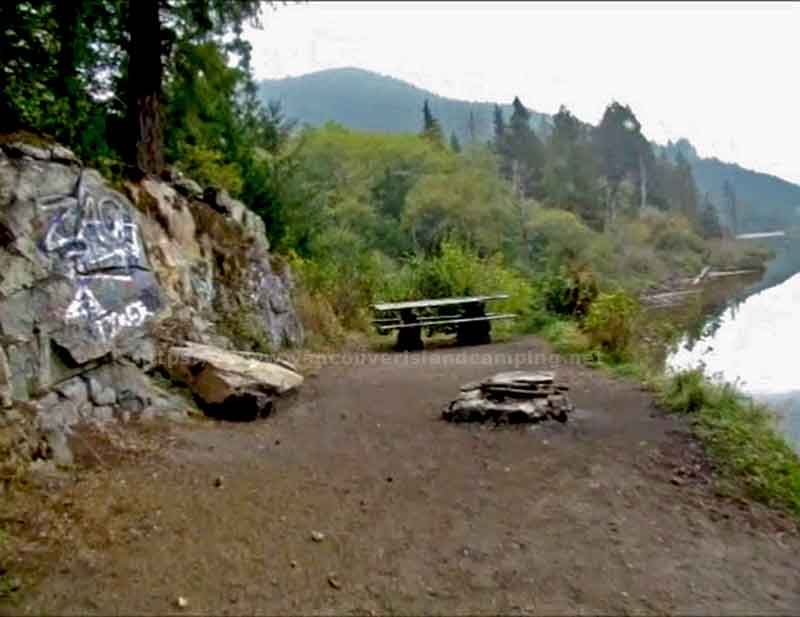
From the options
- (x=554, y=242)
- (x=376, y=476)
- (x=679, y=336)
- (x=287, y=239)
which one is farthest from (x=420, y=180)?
(x=376, y=476)

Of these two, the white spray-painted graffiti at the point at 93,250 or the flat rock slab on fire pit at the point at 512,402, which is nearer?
the white spray-painted graffiti at the point at 93,250

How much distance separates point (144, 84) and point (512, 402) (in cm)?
532

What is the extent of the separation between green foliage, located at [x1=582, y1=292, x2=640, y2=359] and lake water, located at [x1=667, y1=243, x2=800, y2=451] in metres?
0.60

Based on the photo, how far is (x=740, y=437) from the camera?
192 inches

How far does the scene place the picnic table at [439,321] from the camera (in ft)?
33.5

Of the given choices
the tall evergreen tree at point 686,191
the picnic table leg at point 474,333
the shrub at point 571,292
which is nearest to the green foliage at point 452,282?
the shrub at point 571,292

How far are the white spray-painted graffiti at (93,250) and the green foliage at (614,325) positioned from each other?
568cm

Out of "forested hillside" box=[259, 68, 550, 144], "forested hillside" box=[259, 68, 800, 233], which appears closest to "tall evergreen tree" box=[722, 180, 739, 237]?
"forested hillside" box=[259, 68, 800, 233]

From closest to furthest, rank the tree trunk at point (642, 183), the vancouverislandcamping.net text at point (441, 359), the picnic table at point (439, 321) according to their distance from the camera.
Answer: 1. the vancouverislandcamping.net text at point (441, 359)
2. the picnic table at point (439, 321)
3. the tree trunk at point (642, 183)

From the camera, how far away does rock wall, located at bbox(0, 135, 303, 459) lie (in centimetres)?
434

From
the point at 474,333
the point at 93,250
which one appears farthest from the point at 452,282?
the point at 93,250

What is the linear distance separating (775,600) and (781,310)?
17.0 metres

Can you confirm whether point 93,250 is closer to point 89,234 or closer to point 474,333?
point 89,234

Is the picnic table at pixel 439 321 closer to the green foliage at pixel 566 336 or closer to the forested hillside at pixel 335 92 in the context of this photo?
the green foliage at pixel 566 336
